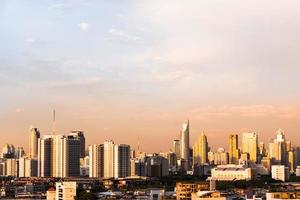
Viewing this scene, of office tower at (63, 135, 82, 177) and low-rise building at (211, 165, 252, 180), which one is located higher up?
office tower at (63, 135, 82, 177)

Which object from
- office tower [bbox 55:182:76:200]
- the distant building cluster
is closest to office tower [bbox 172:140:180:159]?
the distant building cluster

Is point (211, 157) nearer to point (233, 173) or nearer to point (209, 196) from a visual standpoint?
point (233, 173)

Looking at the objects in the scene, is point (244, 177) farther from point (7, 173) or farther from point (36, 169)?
point (7, 173)

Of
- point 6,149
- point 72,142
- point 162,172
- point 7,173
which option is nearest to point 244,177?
point 162,172

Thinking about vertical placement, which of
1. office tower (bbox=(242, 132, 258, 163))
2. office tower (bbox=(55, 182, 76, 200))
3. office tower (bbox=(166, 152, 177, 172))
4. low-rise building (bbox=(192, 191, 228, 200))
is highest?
office tower (bbox=(242, 132, 258, 163))

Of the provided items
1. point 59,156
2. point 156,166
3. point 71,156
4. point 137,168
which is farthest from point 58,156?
point 156,166

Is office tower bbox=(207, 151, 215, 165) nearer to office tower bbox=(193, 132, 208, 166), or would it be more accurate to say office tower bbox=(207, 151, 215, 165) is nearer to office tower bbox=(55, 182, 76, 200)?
office tower bbox=(193, 132, 208, 166)
